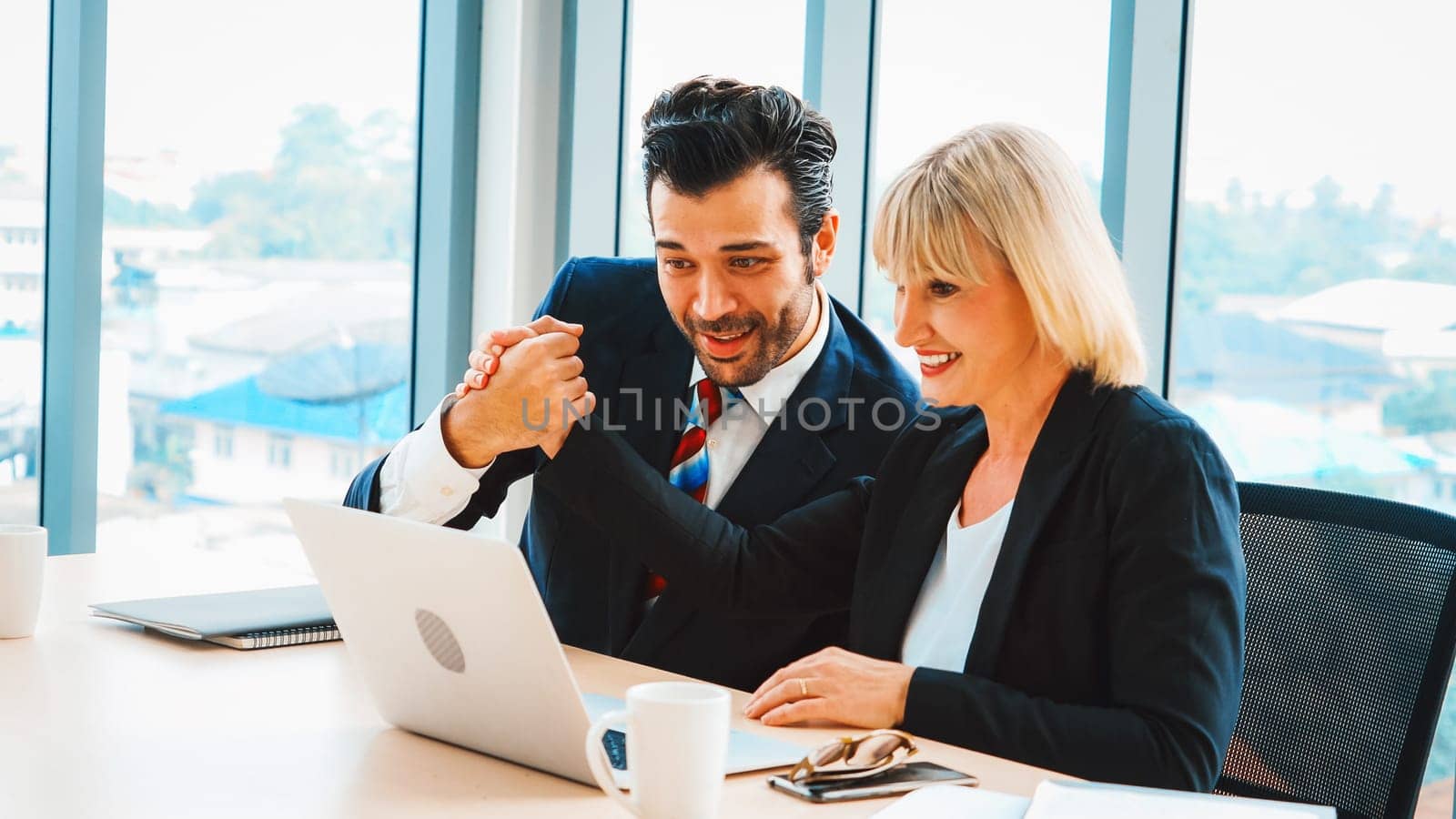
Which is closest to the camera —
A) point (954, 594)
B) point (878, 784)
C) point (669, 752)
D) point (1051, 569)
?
point (669, 752)

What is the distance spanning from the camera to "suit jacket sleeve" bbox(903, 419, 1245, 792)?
127cm

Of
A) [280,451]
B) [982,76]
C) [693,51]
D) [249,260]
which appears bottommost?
[280,451]

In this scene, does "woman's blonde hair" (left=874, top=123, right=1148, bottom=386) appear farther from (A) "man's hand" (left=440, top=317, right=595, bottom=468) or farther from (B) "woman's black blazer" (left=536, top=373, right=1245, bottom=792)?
(A) "man's hand" (left=440, top=317, right=595, bottom=468)

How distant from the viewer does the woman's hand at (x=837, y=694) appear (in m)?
1.34

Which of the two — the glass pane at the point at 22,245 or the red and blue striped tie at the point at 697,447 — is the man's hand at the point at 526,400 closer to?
the red and blue striped tie at the point at 697,447

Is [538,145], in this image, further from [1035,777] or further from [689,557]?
[1035,777]

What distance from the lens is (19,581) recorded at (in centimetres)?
155

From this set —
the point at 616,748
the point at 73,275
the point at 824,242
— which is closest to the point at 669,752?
the point at 616,748

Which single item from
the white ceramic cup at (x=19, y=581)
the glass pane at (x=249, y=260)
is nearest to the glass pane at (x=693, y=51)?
the glass pane at (x=249, y=260)

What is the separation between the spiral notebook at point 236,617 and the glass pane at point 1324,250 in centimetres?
146

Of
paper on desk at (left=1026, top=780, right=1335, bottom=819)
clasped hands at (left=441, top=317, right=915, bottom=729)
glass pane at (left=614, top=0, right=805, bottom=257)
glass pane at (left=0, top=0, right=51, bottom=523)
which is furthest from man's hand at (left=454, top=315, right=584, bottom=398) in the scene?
glass pane at (left=0, top=0, right=51, bottom=523)

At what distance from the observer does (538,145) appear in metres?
3.59

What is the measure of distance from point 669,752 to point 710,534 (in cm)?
82

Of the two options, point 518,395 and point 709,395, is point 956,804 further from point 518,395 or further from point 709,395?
point 709,395
